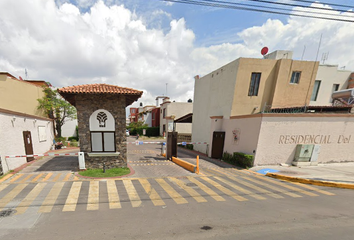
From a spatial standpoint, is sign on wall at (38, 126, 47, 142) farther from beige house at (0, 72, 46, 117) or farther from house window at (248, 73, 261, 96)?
house window at (248, 73, 261, 96)

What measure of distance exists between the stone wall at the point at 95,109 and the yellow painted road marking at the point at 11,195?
9.16ft

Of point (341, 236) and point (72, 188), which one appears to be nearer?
point (341, 236)

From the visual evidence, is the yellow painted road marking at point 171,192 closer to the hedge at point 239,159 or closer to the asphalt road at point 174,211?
A: the asphalt road at point 174,211

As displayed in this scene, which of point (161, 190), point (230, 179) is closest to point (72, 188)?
point (161, 190)

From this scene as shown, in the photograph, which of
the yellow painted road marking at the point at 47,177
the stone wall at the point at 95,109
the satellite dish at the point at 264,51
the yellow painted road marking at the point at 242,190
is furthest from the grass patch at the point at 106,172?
the satellite dish at the point at 264,51

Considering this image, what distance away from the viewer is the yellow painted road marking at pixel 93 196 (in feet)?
16.1

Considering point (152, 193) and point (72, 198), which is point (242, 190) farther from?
point (72, 198)

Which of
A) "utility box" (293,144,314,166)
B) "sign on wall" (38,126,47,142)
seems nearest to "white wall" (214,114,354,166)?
"utility box" (293,144,314,166)

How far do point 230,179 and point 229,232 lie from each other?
469cm

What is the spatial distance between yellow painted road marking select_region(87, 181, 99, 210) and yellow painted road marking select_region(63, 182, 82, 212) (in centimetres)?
44

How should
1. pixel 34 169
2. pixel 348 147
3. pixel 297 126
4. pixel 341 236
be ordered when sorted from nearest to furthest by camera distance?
pixel 341 236 < pixel 34 169 < pixel 297 126 < pixel 348 147

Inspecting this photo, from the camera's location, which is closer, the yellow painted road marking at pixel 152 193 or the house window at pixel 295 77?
the yellow painted road marking at pixel 152 193

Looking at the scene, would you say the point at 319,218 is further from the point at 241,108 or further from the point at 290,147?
the point at 241,108

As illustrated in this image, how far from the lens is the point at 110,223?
13.2 ft
